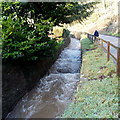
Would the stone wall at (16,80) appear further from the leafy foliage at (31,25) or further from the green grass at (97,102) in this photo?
the green grass at (97,102)

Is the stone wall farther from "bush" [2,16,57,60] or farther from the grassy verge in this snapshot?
the grassy verge

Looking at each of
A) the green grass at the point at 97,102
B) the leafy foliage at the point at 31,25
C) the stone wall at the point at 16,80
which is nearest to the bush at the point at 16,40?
the leafy foliage at the point at 31,25

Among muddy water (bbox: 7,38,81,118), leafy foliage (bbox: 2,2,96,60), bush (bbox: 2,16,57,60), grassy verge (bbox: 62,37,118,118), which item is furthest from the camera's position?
leafy foliage (bbox: 2,2,96,60)

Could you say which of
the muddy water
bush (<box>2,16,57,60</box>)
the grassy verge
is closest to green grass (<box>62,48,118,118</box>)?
the grassy verge

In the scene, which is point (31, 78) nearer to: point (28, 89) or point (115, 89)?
point (28, 89)

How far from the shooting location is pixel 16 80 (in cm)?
504

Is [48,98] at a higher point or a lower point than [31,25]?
lower

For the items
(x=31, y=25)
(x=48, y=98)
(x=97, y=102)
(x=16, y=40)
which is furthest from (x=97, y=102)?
(x=31, y=25)

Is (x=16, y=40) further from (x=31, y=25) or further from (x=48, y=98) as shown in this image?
(x=48, y=98)

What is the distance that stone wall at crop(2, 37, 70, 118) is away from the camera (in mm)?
4477

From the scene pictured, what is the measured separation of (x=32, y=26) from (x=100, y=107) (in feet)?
16.4

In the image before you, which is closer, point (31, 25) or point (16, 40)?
point (16, 40)

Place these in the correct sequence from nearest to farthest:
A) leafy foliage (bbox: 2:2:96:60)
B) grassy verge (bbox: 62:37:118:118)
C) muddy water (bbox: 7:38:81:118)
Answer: grassy verge (bbox: 62:37:118:118), muddy water (bbox: 7:38:81:118), leafy foliage (bbox: 2:2:96:60)

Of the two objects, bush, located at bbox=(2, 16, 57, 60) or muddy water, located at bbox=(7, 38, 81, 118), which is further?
muddy water, located at bbox=(7, 38, 81, 118)
